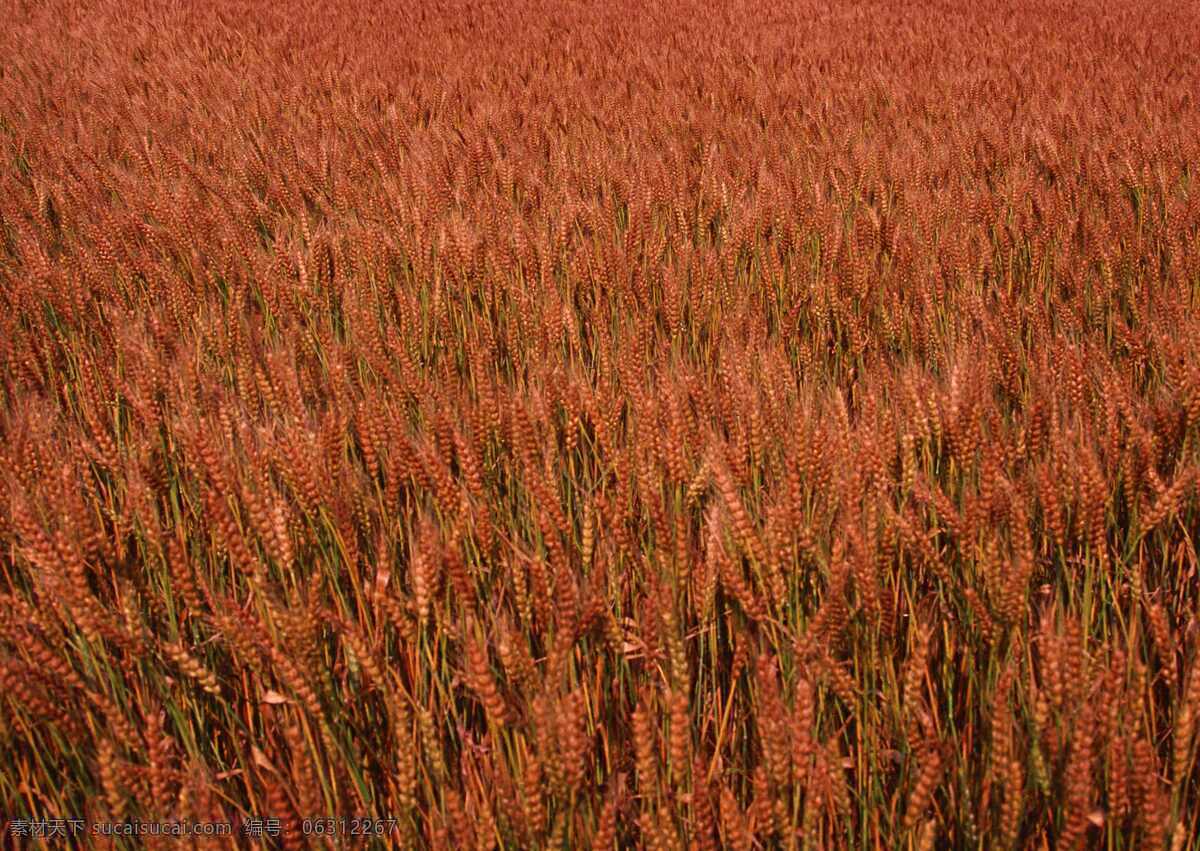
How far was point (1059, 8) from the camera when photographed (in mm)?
7297

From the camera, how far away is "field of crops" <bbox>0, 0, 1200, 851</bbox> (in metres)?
0.94

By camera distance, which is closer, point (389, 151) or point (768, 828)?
point (768, 828)

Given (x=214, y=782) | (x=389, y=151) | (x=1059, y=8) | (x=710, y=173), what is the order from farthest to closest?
(x=1059, y=8) → (x=389, y=151) → (x=710, y=173) → (x=214, y=782)

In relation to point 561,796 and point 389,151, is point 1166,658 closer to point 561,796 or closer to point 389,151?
point 561,796

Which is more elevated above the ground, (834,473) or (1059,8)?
(1059,8)

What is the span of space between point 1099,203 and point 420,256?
182 centimetres

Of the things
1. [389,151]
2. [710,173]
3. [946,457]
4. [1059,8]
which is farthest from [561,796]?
[1059,8]

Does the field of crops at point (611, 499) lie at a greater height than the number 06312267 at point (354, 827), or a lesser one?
greater

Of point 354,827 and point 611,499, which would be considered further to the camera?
point 611,499

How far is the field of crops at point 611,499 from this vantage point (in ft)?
3.07

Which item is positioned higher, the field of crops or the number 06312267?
the field of crops

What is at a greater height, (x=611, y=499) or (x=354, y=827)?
(x=611, y=499)

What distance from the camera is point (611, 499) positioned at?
4.07 ft

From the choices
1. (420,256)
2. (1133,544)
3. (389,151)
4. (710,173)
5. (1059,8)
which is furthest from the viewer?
(1059,8)
